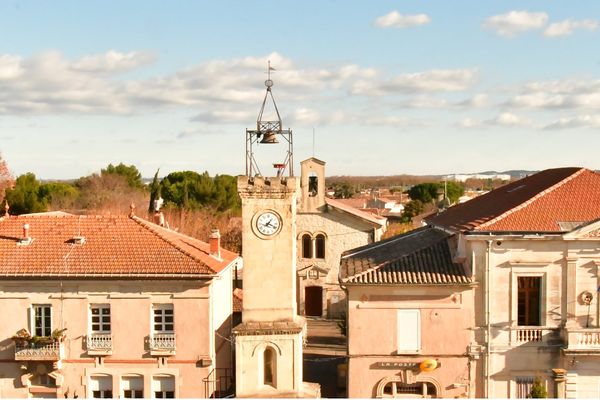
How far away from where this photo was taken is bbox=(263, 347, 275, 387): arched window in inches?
931

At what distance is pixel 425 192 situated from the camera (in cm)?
10181

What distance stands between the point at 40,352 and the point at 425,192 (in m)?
81.5

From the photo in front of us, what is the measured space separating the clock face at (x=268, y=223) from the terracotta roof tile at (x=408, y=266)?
3085 millimetres

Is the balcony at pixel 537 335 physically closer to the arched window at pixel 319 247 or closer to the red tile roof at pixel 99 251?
the red tile roof at pixel 99 251

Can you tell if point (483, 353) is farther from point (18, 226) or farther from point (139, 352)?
point (18, 226)

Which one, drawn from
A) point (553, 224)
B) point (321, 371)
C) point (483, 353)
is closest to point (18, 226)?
point (321, 371)

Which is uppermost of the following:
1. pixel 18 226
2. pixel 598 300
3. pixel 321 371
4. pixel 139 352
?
pixel 18 226

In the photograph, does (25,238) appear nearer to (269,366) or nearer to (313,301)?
(269,366)

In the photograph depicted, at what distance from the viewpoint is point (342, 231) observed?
44.0 metres

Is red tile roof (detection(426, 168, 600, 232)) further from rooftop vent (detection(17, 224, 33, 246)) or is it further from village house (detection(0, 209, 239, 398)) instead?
rooftop vent (detection(17, 224, 33, 246))

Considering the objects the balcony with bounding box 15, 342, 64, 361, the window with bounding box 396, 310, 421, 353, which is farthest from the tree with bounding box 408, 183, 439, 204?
the balcony with bounding box 15, 342, 64, 361

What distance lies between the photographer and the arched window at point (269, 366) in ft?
77.6

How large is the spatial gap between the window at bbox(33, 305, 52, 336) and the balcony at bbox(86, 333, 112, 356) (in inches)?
63.5

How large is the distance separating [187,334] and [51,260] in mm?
5843
